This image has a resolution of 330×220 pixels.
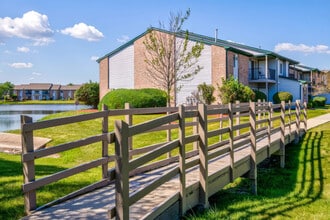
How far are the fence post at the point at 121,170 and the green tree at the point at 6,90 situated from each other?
124 metres

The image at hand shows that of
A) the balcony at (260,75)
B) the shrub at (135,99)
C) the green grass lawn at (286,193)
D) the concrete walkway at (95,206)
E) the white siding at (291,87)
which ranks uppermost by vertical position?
the balcony at (260,75)

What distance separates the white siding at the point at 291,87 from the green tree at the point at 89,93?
19.7m

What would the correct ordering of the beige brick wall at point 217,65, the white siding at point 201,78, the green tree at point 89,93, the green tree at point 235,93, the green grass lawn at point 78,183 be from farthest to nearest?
the green tree at point 89,93
the white siding at point 201,78
the beige brick wall at point 217,65
the green tree at point 235,93
the green grass lawn at point 78,183

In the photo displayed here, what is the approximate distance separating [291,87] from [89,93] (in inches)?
871

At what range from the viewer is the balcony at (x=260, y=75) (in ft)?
111

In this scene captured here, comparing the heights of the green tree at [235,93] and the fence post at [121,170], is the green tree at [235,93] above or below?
above

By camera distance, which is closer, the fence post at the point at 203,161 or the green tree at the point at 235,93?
the fence post at the point at 203,161

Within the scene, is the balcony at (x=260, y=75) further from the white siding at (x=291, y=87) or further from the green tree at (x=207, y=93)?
the green tree at (x=207, y=93)

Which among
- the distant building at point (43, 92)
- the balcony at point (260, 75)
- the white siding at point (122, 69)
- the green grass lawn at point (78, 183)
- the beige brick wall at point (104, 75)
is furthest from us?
the distant building at point (43, 92)

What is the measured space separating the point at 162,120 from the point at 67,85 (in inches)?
5683

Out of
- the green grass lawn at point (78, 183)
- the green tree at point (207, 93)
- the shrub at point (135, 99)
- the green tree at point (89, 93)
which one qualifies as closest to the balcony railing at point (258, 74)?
the green tree at point (207, 93)

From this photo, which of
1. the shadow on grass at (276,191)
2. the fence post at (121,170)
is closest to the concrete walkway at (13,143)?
the shadow on grass at (276,191)

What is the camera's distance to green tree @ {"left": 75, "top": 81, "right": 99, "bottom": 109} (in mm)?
38031

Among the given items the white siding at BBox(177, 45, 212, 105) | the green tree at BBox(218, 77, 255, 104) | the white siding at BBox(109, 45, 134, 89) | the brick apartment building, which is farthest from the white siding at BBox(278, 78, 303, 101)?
the white siding at BBox(109, 45, 134, 89)
